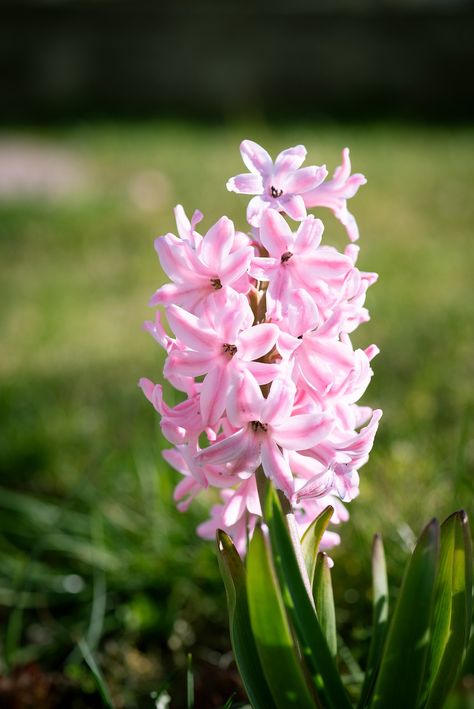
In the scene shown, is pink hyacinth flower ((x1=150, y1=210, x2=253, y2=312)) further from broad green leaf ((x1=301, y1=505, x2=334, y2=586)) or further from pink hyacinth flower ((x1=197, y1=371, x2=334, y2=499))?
broad green leaf ((x1=301, y1=505, x2=334, y2=586))

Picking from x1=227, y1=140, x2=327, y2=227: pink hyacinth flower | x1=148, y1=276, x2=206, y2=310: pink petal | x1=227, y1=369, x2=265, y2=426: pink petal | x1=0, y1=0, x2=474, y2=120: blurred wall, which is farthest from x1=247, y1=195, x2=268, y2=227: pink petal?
x1=0, y1=0, x2=474, y2=120: blurred wall

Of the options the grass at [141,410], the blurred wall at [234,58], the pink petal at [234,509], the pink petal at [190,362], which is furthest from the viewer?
the blurred wall at [234,58]

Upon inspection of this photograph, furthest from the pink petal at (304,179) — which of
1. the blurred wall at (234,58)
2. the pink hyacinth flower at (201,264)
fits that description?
the blurred wall at (234,58)

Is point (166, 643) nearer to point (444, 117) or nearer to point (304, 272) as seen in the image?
point (304, 272)

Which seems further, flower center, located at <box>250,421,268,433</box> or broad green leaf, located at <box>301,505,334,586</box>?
broad green leaf, located at <box>301,505,334,586</box>

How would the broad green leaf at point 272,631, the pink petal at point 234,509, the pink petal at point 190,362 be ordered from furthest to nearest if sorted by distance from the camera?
the pink petal at point 234,509
the pink petal at point 190,362
the broad green leaf at point 272,631

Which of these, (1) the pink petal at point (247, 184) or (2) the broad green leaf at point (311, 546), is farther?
(2) the broad green leaf at point (311, 546)

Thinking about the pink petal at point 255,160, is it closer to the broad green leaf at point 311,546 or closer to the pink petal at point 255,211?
the pink petal at point 255,211
